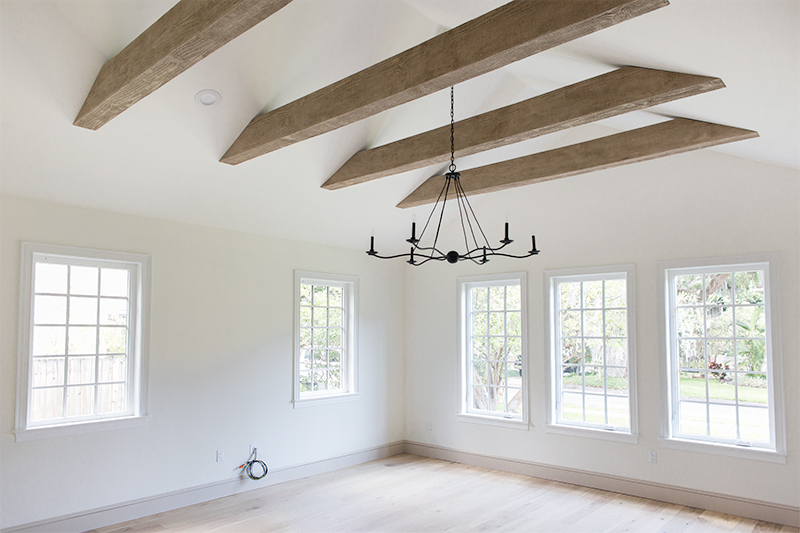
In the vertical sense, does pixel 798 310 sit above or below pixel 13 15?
below

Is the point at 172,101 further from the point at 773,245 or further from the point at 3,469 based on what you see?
the point at 773,245

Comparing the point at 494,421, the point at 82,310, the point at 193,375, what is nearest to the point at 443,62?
the point at 82,310

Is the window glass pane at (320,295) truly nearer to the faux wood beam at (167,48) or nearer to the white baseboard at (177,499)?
the white baseboard at (177,499)

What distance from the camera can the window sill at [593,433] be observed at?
541 centimetres

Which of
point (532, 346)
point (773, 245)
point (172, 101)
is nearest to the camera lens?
point (172, 101)

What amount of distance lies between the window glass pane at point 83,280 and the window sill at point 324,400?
227 centimetres

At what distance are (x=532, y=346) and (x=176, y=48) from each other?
4.67 metres

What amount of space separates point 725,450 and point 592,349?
1.45m

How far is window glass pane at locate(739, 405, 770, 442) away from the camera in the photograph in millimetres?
4863

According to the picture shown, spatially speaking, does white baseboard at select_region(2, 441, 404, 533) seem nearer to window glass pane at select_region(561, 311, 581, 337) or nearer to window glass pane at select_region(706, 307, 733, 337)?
window glass pane at select_region(561, 311, 581, 337)

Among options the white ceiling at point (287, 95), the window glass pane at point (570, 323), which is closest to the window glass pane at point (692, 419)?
the window glass pane at point (570, 323)

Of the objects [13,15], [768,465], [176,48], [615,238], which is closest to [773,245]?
[615,238]

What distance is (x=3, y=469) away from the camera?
13.1 ft

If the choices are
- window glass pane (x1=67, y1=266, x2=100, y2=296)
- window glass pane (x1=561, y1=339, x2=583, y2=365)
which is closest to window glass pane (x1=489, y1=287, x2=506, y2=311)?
window glass pane (x1=561, y1=339, x2=583, y2=365)
